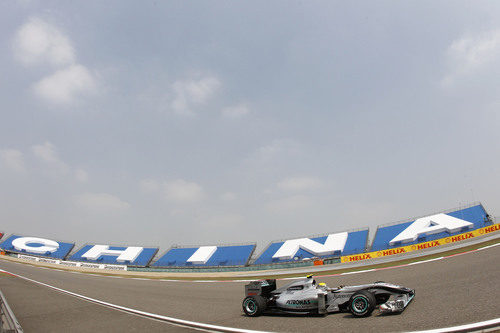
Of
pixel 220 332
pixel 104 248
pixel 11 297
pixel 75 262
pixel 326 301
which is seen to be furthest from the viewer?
pixel 104 248

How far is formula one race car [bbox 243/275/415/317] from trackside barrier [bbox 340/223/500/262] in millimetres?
23926

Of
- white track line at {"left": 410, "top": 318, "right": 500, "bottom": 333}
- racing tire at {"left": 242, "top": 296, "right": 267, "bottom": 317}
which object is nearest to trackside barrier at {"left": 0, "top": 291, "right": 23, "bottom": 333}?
racing tire at {"left": 242, "top": 296, "right": 267, "bottom": 317}

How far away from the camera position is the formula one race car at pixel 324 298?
23.9ft

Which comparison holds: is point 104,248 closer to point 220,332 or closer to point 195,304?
point 195,304

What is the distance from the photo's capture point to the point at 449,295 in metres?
8.18

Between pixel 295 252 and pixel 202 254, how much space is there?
16.9m

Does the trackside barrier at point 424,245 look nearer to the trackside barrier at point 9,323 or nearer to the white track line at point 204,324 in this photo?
the white track line at point 204,324

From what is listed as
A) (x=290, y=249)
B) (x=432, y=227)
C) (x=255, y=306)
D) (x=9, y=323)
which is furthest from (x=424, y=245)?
(x=9, y=323)

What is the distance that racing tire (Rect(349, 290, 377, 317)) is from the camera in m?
7.19

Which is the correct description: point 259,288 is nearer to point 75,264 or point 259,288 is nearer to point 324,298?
point 324,298

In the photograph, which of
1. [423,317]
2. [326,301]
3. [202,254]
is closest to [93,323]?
[326,301]

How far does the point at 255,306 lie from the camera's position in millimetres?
8977

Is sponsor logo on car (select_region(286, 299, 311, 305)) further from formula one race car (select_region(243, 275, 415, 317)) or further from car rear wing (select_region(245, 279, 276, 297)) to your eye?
car rear wing (select_region(245, 279, 276, 297))

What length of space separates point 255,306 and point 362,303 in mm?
3473
